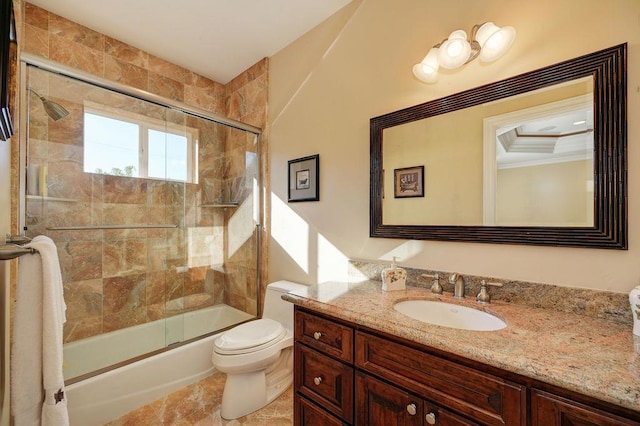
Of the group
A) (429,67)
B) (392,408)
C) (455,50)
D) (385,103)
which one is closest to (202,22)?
(385,103)

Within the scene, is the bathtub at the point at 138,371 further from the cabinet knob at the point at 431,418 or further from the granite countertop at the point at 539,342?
the cabinet knob at the point at 431,418

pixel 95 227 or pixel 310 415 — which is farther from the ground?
pixel 95 227

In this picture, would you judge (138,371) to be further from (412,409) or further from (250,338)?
(412,409)

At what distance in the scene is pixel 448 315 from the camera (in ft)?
4.02

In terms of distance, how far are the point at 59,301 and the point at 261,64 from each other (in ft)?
7.46

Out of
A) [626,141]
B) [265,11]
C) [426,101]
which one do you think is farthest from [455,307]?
[265,11]

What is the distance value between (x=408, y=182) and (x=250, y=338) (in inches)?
53.4

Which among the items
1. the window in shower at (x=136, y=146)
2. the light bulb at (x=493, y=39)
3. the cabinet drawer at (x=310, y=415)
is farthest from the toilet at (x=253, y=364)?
the light bulb at (x=493, y=39)

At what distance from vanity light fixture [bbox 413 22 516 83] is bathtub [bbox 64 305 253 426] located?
242 centimetres

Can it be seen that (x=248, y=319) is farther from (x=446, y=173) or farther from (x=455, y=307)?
(x=446, y=173)

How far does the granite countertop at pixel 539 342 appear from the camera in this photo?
62 cm

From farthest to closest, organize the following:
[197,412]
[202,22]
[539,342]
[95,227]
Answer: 1. [95,227]
2. [202,22]
3. [197,412]
4. [539,342]

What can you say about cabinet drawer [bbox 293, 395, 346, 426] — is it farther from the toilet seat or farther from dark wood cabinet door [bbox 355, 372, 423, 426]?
the toilet seat

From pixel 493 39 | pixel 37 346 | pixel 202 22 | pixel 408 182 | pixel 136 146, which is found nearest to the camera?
pixel 37 346
